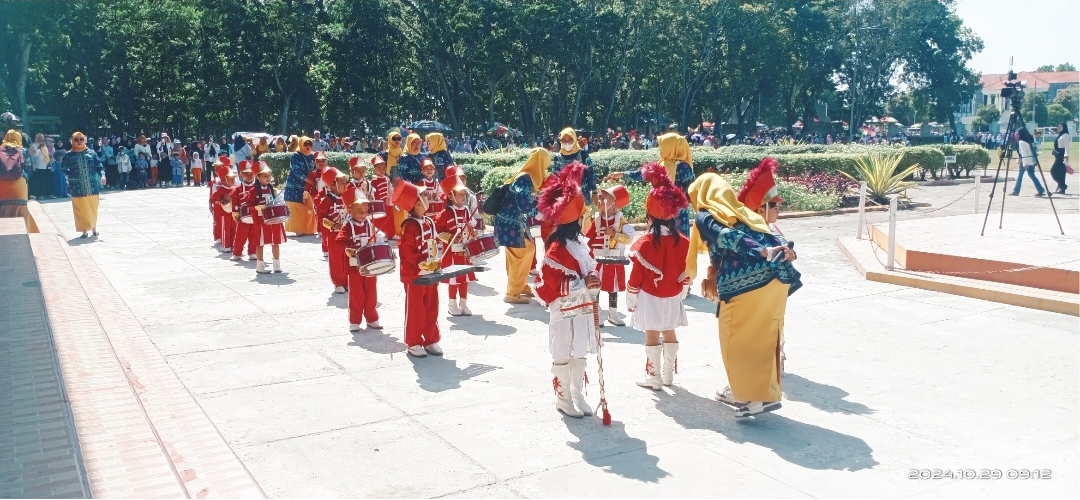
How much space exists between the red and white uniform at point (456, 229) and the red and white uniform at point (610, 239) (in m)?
1.31

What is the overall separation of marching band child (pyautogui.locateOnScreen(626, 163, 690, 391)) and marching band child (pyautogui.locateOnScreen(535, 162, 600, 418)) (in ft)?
2.05

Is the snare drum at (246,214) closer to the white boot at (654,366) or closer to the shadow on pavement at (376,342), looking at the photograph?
the shadow on pavement at (376,342)

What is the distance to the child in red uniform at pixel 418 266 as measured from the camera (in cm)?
839

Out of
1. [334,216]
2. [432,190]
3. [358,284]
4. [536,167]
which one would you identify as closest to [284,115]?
[334,216]

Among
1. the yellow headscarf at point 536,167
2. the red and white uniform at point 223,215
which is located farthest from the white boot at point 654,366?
the red and white uniform at point 223,215

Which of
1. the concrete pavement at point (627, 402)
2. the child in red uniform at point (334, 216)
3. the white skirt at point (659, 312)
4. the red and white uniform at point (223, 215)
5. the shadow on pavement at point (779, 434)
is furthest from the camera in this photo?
the red and white uniform at point (223, 215)

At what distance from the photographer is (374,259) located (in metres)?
8.55

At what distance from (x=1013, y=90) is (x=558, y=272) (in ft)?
32.9

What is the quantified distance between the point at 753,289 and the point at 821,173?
16603 mm

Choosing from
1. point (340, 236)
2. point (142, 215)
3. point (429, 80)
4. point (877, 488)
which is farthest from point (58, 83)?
point (877, 488)

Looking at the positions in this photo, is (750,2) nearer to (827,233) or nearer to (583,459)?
(827,233)

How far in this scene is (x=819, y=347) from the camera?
8.78 metres

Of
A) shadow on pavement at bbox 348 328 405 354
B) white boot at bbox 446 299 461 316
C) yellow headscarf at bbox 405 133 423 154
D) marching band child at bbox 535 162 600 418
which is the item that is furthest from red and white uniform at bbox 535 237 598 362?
yellow headscarf at bbox 405 133 423 154

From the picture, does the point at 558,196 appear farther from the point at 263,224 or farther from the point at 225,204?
the point at 225,204
